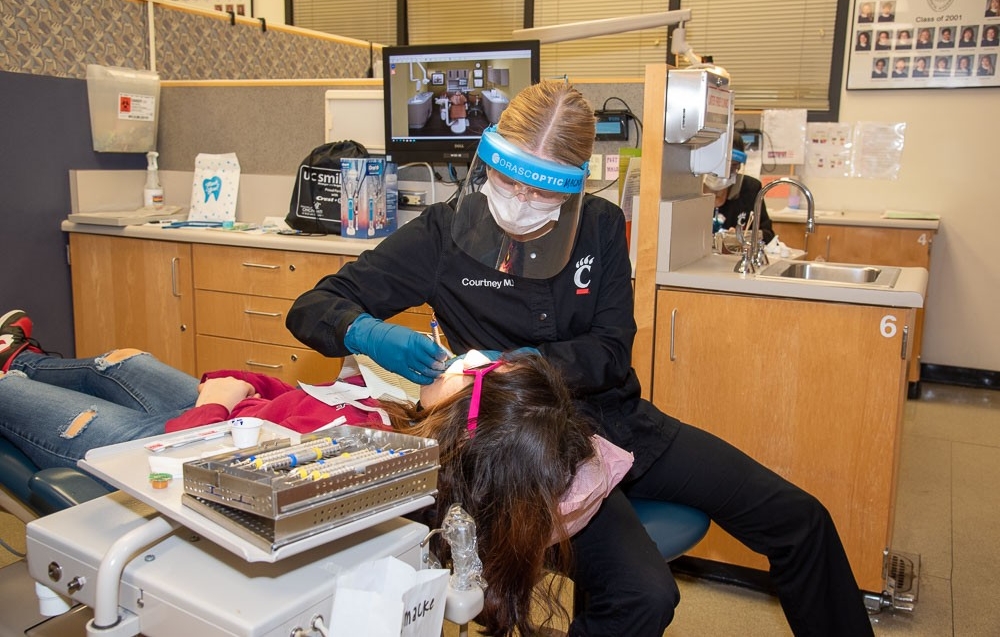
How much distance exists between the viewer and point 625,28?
2.44m

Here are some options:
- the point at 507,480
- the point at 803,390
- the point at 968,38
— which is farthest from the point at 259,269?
the point at 968,38

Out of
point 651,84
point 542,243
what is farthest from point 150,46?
point 542,243

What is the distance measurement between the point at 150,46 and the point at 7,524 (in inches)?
73.6

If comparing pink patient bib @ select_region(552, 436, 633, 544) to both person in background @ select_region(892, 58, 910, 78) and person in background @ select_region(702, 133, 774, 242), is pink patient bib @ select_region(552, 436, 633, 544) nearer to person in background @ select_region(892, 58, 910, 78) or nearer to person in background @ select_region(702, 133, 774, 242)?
person in background @ select_region(702, 133, 774, 242)

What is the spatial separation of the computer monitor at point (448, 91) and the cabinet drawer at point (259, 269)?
18.0 inches

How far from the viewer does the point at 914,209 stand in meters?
4.16

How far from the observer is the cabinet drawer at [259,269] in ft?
8.73

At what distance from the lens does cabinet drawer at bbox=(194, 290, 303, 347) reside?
2744 millimetres

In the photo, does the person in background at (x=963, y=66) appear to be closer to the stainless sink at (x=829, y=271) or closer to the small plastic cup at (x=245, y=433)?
the stainless sink at (x=829, y=271)

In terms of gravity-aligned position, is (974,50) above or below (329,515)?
above

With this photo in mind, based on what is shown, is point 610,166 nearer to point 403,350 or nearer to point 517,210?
point 517,210

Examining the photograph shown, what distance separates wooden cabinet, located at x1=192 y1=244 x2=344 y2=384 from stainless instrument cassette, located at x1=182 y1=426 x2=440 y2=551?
5.58ft

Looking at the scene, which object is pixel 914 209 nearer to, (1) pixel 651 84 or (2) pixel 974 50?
(2) pixel 974 50

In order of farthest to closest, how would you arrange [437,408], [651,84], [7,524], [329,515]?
[7,524] < [651,84] < [437,408] < [329,515]
